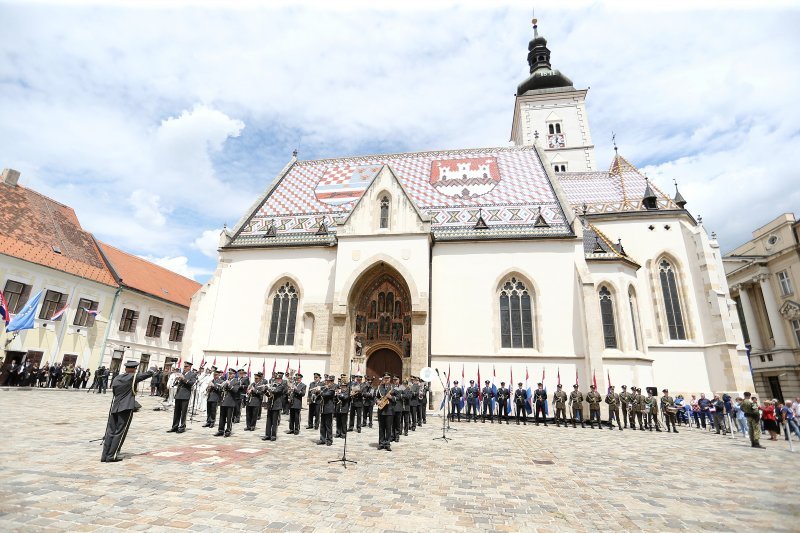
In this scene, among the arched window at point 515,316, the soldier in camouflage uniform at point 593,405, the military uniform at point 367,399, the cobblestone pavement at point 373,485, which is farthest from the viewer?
the arched window at point 515,316

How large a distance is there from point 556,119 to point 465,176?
22829 millimetres

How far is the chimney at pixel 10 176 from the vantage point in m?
26.4

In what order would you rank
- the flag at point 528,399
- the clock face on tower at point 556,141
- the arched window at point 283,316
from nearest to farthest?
1. the flag at point 528,399
2. the arched window at point 283,316
3. the clock face on tower at point 556,141

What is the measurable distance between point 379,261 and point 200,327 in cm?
1041

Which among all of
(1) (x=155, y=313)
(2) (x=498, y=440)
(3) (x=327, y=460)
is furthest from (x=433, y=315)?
(1) (x=155, y=313)

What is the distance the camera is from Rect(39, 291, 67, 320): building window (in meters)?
23.5

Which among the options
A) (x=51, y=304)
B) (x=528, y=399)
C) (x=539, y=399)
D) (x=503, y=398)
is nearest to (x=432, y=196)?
(x=503, y=398)

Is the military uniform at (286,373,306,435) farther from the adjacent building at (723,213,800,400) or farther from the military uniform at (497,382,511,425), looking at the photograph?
the adjacent building at (723,213,800,400)

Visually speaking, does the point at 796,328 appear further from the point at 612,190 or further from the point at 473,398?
the point at 473,398

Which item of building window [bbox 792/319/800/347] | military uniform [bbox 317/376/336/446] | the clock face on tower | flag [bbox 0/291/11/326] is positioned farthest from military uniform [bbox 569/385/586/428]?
the clock face on tower

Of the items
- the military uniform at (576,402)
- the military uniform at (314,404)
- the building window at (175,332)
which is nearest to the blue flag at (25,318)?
the building window at (175,332)

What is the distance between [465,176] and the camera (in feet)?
82.2

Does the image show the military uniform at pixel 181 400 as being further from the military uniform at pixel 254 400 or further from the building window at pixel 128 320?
the building window at pixel 128 320

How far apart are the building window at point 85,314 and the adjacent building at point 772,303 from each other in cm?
5109
